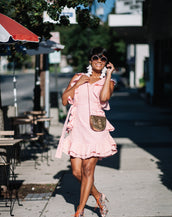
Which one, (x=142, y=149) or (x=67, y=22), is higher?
(x=67, y=22)

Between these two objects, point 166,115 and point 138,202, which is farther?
point 166,115

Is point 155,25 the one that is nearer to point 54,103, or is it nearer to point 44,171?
point 54,103

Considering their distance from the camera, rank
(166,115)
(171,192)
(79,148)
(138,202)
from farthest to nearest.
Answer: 1. (166,115)
2. (171,192)
3. (138,202)
4. (79,148)

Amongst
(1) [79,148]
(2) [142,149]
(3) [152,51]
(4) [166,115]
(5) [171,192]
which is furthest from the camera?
(3) [152,51]

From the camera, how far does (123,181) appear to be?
665cm

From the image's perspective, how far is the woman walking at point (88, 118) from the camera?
4.61m

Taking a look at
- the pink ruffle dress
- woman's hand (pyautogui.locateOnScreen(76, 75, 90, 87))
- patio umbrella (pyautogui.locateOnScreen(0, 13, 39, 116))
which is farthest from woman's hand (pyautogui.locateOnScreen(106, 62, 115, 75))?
patio umbrella (pyautogui.locateOnScreen(0, 13, 39, 116))

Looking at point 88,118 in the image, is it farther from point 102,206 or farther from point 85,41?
point 85,41

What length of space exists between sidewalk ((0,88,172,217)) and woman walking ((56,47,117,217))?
0.74m

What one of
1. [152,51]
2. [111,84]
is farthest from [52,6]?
[152,51]

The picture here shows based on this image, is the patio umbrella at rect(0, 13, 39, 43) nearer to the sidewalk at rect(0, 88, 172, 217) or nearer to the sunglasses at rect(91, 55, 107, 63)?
the sunglasses at rect(91, 55, 107, 63)

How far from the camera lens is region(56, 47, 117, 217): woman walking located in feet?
15.1

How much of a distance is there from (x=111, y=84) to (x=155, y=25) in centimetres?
1063

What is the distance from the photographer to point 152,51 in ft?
74.1
